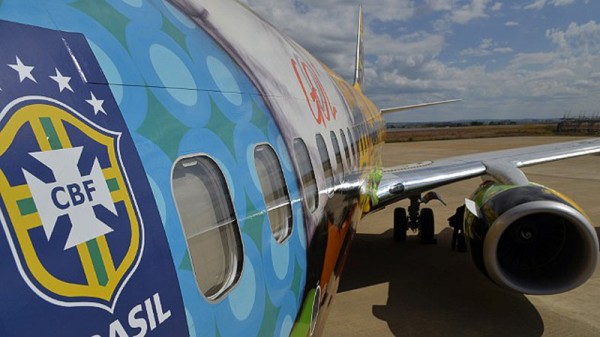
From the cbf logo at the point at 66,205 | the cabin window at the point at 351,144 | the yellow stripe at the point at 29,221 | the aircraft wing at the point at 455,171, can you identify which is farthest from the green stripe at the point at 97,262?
the aircraft wing at the point at 455,171

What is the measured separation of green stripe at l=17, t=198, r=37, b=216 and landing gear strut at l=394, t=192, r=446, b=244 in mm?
9763

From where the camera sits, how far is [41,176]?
1387 millimetres

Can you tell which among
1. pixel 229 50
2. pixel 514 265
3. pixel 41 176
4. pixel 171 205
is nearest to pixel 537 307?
pixel 514 265

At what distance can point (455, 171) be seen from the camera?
8.28 metres

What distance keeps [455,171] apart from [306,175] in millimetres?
5445

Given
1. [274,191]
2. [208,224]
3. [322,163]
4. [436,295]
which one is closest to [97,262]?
[208,224]

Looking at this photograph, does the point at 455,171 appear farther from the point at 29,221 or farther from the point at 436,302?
the point at 29,221

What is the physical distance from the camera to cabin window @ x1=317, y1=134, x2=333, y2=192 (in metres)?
4.33

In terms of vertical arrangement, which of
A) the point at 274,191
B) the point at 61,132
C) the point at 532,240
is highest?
the point at 61,132

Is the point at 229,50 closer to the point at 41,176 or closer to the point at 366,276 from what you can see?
the point at 41,176

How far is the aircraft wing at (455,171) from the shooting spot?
7.69 meters

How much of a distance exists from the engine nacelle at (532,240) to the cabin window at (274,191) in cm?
371

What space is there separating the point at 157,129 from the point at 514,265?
586 cm

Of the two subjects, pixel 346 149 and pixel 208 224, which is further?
pixel 346 149
